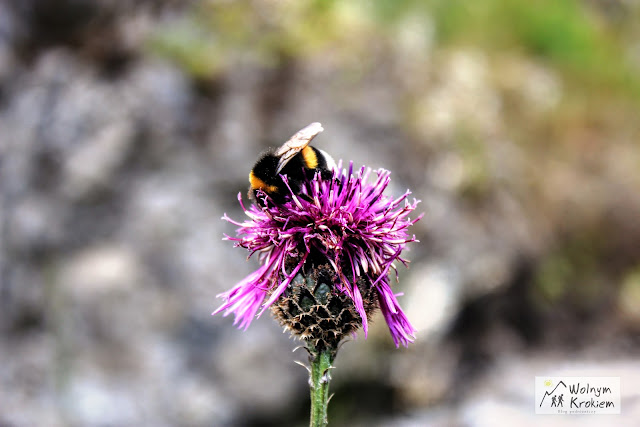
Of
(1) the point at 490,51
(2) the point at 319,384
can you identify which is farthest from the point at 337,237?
(1) the point at 490,51

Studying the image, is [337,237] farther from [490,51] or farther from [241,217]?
[490,51]

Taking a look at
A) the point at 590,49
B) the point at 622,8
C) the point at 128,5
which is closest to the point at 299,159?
the point at 128,5

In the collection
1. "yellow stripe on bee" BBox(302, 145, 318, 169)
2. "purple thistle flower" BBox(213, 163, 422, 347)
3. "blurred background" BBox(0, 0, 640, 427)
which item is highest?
"blurred background" BBox(0, 0, 640, 427)

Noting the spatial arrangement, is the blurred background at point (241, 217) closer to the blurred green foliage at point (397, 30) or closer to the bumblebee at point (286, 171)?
the blurred green foliage at point (397, 30)

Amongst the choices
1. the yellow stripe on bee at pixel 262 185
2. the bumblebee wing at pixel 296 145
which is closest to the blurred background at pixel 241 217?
the yellow stripe on bee at pixel 262 185

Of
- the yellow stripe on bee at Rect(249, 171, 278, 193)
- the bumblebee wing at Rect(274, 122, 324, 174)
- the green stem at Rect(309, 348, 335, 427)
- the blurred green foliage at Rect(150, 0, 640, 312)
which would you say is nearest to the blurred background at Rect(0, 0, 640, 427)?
the blurred green foliage at Rect(150, 0, 640, 312)

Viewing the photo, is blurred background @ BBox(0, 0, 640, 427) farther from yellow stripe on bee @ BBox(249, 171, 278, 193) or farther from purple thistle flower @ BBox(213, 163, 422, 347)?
yellow stripe on bee @ BBox(249, 171, 278, 193)
